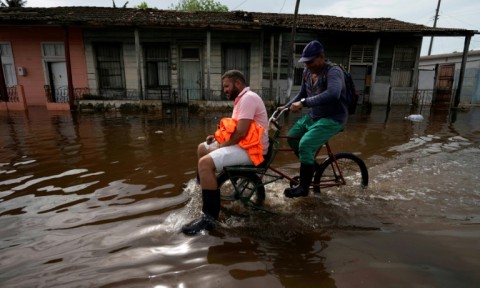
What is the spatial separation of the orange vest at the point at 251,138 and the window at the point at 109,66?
1400 cm

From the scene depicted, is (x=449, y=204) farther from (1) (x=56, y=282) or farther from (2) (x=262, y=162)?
(1) (x=56, y=282)

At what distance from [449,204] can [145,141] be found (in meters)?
6.28

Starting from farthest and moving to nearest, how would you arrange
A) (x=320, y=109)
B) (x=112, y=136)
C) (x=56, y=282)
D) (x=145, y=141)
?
(x=112, y=136) → (x=145, y=141) → (x=320, y=109) → (x=56, y=282)

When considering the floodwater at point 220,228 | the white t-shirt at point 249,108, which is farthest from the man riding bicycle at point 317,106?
the floodwater at point 220,228

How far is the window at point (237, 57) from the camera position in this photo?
15.4 metres

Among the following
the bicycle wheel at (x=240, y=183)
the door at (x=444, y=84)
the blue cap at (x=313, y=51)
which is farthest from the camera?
the door at (x=444, y=84)

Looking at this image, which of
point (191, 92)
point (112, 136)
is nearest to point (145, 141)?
point (112, 136)

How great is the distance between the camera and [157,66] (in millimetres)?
15539

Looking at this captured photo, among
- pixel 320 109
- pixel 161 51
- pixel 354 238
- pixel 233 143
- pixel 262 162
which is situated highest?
pixel 161 51

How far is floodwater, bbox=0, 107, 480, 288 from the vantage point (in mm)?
2508

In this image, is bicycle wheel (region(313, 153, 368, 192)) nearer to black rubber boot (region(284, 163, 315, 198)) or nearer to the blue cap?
black rubber boot (region(284, 163, 315, 198))

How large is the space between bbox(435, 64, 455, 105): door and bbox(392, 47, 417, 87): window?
5.31ft

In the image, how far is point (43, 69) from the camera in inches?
603

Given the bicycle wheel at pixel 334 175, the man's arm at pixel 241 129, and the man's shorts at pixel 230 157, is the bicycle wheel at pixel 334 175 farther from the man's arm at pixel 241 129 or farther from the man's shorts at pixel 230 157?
the man's arm at pixel 241 129
